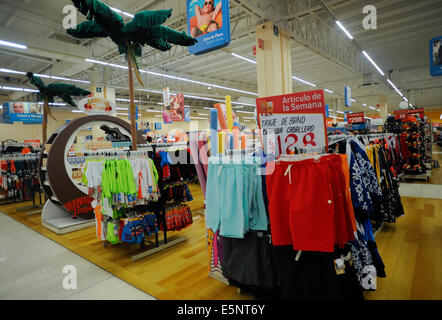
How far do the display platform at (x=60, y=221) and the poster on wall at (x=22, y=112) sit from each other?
28.9 ft

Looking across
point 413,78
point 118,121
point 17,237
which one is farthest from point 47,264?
point 413,78

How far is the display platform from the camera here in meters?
4.56

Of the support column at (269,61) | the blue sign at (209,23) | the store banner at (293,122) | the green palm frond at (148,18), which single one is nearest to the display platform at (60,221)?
the green palm frond at (148,18)

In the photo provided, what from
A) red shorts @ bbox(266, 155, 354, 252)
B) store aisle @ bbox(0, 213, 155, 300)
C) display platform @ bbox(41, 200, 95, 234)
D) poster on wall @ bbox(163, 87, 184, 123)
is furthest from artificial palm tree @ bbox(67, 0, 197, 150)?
poster on wall @ bbox(163, 87, 184, 123)

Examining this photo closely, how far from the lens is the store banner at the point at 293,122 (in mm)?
2088

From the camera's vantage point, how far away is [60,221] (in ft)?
15.9

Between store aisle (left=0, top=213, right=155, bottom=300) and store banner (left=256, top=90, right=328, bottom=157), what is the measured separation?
6.32 ft

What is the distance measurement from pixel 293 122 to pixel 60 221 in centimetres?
480

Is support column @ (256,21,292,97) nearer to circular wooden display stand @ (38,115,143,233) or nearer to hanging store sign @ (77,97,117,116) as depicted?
circular wooden display stand @ (38,115,143,233)

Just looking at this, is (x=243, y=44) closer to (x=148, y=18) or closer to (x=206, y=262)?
(x=148, y=18)

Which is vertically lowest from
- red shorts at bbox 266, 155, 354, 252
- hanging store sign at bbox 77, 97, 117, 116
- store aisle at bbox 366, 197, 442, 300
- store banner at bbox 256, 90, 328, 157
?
store aisle at bbox 366, 197, 442, 300

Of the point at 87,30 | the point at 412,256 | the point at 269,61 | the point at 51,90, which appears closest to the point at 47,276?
the point at 87,30

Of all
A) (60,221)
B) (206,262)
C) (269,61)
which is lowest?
(206,262)
